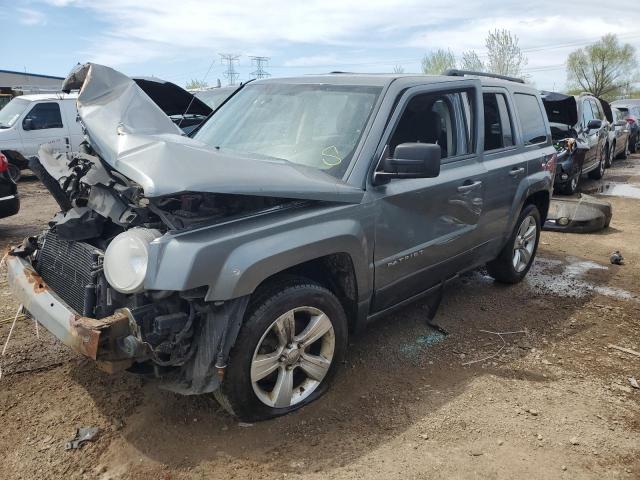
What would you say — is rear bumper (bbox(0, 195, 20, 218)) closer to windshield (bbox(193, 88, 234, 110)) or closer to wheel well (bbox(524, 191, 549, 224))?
windshield (bbox(193, 88, 234, 110))

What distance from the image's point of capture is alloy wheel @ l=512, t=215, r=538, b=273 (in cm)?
507

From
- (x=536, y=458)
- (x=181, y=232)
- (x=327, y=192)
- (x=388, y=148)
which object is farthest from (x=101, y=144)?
(x=536, y=458)

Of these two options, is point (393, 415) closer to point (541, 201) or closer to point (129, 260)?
point (129, 260)

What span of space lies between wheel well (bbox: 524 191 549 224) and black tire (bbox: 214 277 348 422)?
2.98 meters

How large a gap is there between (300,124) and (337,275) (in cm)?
108

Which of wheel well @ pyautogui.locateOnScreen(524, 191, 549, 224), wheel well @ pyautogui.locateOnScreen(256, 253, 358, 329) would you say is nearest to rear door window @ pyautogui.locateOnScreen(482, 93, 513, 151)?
wheel well @ pyautogui.locateOnScreen(524, 191, 549, 224)

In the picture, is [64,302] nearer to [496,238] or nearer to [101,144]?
[101,144]

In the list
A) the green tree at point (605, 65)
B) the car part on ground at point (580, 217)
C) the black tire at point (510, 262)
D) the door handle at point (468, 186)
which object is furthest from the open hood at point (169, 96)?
the green tree at point (605, 65)

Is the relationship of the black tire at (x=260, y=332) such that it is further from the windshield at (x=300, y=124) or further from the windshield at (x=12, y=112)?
the windshield at (x=12, y=112)

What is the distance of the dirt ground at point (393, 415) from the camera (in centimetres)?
262

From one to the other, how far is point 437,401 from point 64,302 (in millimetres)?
2206

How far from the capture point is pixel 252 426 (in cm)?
288

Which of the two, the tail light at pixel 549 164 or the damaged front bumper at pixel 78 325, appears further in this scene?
the tail light at pixel 549 164

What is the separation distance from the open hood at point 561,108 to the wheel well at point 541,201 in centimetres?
486
